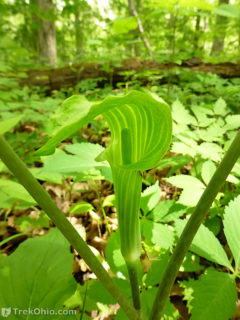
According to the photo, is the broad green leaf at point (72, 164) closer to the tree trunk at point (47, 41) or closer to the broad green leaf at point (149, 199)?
the broad green leaf at point (149, 199)

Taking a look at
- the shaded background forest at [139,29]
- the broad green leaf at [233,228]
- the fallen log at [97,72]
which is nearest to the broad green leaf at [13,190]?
the broad green leaf at [233,228]

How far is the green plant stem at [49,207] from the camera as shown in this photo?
43 centimetres

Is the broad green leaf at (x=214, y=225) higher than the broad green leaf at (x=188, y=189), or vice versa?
the broad green leaf at (x=188, y=189)

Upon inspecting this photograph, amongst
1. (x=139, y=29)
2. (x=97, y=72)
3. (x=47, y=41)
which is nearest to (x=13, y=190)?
(x=97, y=72)

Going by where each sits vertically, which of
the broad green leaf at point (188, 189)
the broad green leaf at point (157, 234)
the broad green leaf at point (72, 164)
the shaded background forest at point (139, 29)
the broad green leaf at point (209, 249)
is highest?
the shaded background forest at point (139, 29)

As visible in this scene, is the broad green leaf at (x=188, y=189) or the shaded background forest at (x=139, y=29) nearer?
the broad green leaf at (x=188, y=189)

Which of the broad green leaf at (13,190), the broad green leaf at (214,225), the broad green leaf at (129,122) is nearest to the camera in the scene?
the broad green leaf at (129,122)

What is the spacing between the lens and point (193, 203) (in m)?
1.09

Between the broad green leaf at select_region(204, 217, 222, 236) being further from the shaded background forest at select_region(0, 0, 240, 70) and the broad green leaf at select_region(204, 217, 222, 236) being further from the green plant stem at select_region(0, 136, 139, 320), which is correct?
the shaded background forest at select_region(0, 0, 240, 70)

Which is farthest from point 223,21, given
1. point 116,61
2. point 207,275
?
point 207,275

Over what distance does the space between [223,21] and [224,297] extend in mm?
4690

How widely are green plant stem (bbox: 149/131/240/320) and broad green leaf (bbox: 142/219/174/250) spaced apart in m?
0.43

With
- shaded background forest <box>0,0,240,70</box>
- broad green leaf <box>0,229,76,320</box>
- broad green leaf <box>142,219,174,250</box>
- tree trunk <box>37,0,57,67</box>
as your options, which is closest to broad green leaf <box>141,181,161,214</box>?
broad green leaf <box>142,219,174,250</box>

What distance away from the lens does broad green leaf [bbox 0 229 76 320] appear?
653mm
